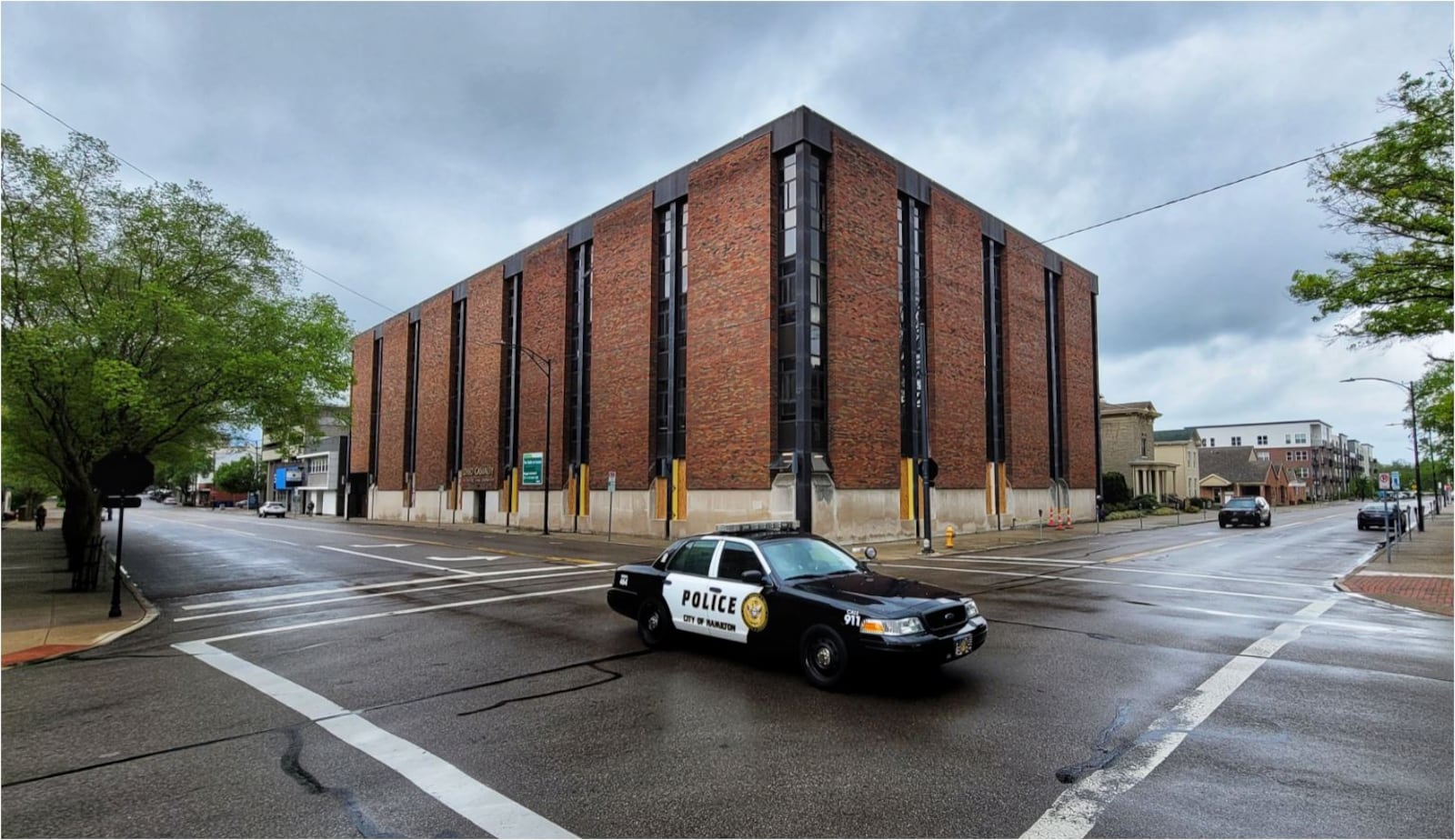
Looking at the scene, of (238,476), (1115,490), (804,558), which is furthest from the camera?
(238,476)

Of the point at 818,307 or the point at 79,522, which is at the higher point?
the point at 818,307

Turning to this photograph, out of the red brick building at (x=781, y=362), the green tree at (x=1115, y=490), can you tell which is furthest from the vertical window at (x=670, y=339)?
the green tree at (x=1115, y=490)

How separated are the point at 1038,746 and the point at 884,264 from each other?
1049 inches

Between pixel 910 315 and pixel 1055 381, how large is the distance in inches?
610

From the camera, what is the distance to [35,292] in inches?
535

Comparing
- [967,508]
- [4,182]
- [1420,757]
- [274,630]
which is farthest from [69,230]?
[967,508]

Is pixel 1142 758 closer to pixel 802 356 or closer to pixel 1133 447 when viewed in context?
pixel 802 356

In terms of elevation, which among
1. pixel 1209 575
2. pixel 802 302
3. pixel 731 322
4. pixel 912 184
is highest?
pixel 912 184

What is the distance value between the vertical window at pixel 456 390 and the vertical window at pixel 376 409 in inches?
511

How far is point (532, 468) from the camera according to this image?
38.3m

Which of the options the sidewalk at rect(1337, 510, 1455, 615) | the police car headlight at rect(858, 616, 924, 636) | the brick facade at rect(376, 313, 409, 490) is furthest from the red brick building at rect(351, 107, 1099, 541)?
the police car headlight at rect(858, 616, 924, 636)

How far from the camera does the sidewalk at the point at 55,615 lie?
31.1 ft

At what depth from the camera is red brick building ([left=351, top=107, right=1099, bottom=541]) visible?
2698cm

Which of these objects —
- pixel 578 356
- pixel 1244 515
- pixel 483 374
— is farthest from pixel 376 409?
pixel 1244 515
